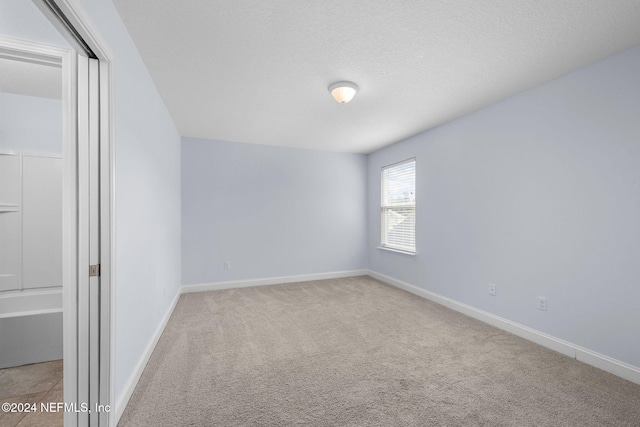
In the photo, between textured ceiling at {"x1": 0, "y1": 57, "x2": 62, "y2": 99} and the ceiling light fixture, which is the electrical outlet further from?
textured ceiling at {"x1": 0, "y1": 57, "x2": 62, "y2": 99}

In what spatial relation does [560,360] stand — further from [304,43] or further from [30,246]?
[30,246]

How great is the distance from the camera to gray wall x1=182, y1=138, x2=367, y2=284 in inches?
170

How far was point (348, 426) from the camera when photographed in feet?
5.10

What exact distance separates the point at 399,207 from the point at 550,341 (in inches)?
103

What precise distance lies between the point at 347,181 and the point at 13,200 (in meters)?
4.43

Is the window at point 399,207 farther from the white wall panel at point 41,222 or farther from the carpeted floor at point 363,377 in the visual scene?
the white wall panel at point 41,222

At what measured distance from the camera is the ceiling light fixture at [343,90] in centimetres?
252

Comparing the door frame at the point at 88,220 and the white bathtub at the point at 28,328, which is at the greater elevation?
the door frame at the point at 88,220

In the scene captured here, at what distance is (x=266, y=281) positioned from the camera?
468 centimetres

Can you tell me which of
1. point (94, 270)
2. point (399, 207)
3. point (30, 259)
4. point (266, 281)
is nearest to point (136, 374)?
point (94, 270)

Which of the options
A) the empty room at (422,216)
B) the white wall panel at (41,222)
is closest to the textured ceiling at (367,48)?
the empty room at (422,216)

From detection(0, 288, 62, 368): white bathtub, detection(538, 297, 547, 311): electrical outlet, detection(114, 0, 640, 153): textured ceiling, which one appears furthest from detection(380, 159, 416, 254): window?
detection(0, 288, 62, 368): white bathtub

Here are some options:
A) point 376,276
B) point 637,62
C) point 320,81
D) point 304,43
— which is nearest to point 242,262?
point 376,276

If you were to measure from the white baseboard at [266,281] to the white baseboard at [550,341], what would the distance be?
1.70m
